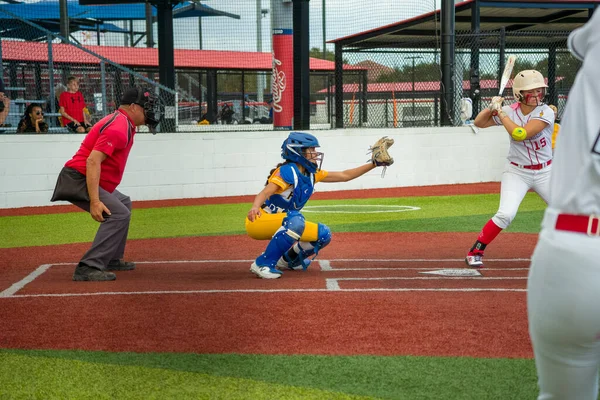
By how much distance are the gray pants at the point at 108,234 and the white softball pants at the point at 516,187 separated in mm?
3583

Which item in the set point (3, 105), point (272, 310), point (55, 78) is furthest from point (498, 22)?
point (272, 310)

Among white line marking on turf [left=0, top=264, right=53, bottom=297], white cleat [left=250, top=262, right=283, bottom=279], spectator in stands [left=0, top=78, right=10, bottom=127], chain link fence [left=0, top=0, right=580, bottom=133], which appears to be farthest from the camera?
chain link fence [left=0, top=0, right=580, bottom=133]

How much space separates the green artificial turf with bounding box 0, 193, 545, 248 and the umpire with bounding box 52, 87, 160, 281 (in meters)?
3.16

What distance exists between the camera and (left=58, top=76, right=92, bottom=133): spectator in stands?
15562 mm

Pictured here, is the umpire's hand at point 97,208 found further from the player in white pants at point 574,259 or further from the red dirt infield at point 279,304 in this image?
the player in white pants at point 574,259

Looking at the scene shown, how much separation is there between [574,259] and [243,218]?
36.8 ft

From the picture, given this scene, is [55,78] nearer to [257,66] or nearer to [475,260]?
[257,66]

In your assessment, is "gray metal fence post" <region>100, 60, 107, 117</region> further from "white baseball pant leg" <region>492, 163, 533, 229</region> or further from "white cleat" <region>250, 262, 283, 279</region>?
"white baseball pant leg" <region>492, 163, 533, 229</region>

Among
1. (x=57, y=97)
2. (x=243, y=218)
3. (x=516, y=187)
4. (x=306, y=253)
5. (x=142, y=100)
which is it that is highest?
(x=57, y=97)

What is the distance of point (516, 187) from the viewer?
7.91 m

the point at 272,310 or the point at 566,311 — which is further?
the point at 272,310

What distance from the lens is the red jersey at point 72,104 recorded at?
51.2ft

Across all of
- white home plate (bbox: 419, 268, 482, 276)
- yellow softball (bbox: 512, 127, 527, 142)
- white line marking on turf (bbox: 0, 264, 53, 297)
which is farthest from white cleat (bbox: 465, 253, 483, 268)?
white line marking on turf (bbox: 0, 264, 53, 297)

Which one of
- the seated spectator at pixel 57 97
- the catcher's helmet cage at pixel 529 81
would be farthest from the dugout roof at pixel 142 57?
the catcher's helmet cage at pixel 529 81
